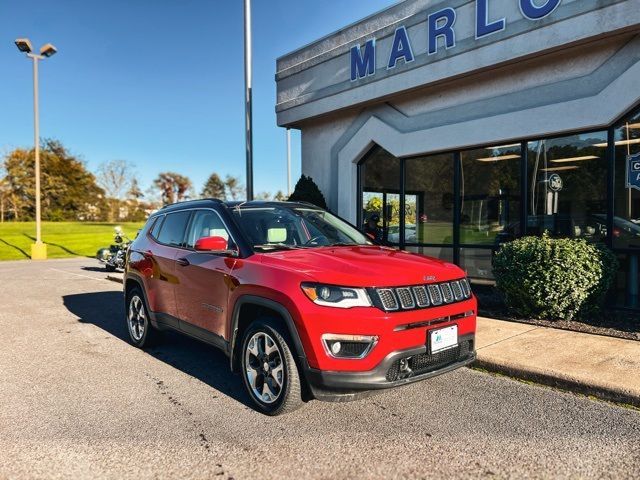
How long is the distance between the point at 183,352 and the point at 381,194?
6446 millimetres

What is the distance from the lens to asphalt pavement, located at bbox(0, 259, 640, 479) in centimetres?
291

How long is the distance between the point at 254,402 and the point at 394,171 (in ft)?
24.6

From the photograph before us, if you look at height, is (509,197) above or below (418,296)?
above

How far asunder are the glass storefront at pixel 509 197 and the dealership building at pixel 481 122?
0.02 metres

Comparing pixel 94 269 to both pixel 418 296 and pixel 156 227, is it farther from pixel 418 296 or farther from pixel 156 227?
pixel 418 296

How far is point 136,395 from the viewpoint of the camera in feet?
13.7

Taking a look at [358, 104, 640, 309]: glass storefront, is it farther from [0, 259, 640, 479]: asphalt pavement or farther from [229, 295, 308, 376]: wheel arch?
[229, 295, 308, 376]: wheel arch

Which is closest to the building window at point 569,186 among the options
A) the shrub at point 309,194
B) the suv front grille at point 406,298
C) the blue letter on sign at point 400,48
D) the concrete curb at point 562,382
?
the blue letter on sign at point 400,48

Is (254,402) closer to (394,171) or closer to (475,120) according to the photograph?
(475,120)

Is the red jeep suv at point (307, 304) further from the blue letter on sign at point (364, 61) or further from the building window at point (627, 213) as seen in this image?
the blue letter on sign at point (364, 61)

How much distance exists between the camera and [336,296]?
10.9ft

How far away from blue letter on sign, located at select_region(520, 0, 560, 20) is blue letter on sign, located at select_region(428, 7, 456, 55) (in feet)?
4.33

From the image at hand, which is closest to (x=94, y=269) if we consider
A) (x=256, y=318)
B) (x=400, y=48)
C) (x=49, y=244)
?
(x=400, y=48)

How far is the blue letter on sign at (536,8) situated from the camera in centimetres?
700
